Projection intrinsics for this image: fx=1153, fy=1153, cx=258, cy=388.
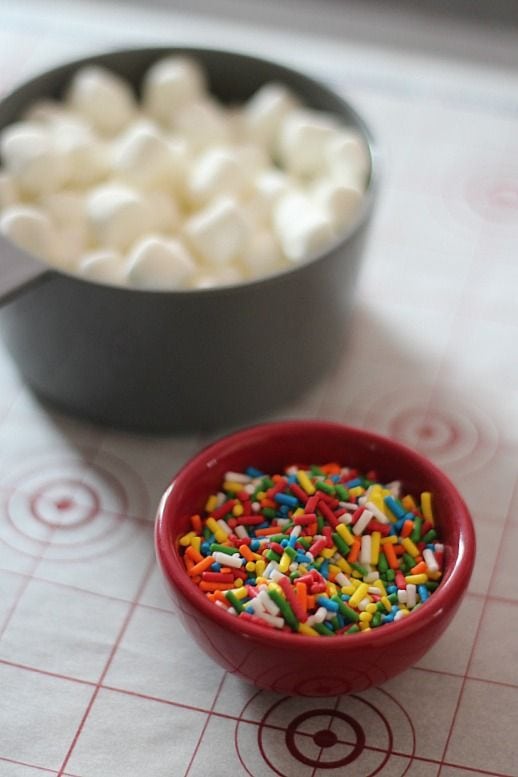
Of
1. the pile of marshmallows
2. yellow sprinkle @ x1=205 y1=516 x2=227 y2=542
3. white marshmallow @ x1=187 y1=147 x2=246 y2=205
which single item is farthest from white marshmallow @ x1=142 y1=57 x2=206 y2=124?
yellow sprinkle @ x1=205 y1=516 x2=227 y2=542

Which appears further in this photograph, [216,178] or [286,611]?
[216,178]

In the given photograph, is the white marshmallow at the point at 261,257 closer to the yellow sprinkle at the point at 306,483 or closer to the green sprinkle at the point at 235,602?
the yellow sprinkle at the point at 306,483

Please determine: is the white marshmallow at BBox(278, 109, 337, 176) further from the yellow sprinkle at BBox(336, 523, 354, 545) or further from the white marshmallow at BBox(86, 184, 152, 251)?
the yellow sprinkle at BBox(336, 523, 354, 545)

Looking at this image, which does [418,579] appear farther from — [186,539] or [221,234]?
[221,234]

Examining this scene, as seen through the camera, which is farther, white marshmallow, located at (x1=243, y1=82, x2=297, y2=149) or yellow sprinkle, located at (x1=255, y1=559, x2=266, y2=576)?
white marshmallow, located at (x1=243, y1=82, x2=297, y2=149)

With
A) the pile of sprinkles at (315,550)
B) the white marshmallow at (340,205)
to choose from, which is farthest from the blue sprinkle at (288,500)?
the white marshmallow at (340,205)

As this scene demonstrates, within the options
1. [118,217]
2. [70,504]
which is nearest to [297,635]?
[70,504]

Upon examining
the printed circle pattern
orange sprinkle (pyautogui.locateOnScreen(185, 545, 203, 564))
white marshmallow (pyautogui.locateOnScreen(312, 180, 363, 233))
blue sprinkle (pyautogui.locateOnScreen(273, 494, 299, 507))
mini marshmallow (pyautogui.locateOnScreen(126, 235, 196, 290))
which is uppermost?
white marshmallow (pyautogui.locateOnScreen(312, 180, 363, 233))

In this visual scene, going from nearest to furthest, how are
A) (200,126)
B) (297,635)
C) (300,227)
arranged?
1. (297,635)
2. (300,227)
3. (200,126)
